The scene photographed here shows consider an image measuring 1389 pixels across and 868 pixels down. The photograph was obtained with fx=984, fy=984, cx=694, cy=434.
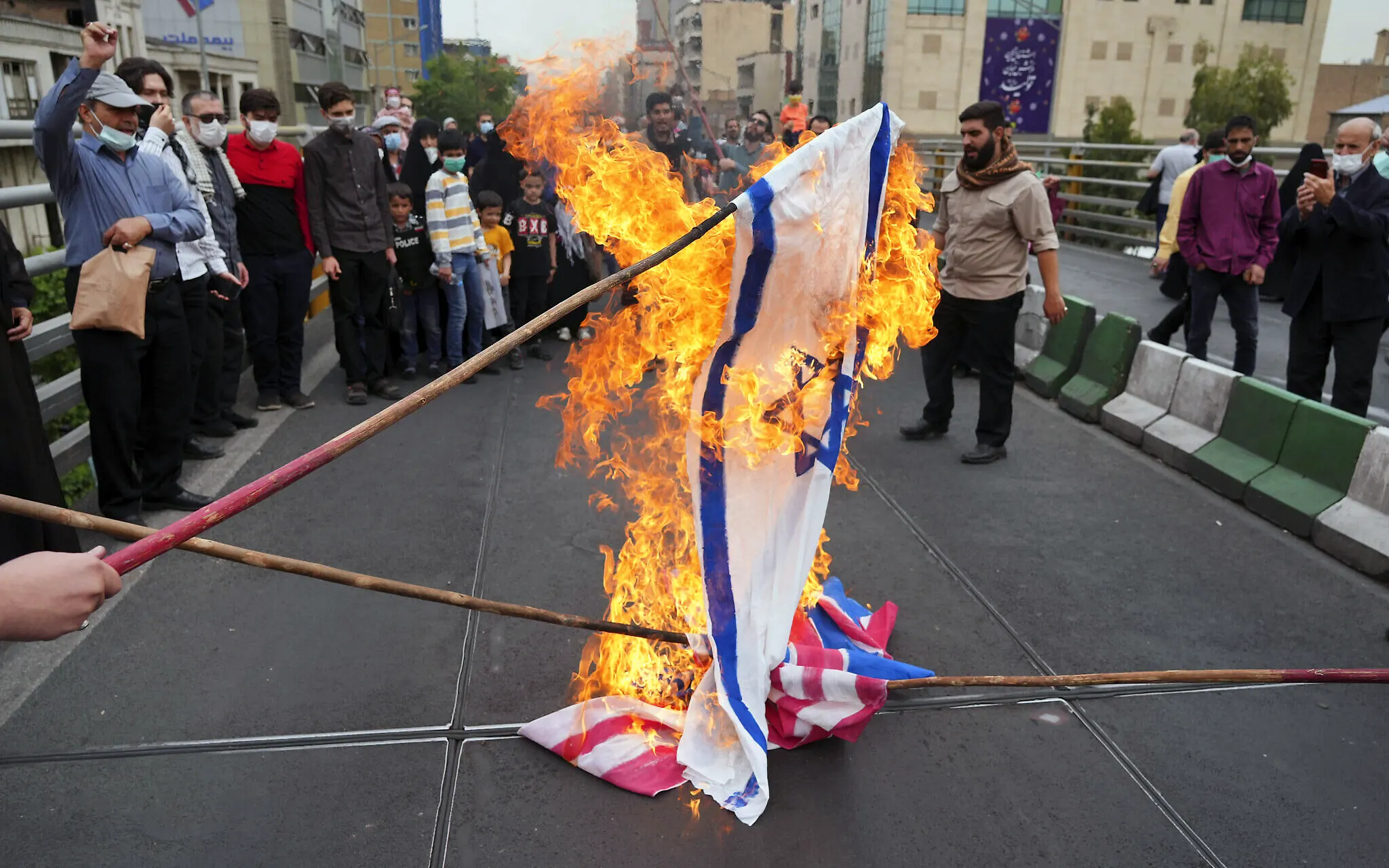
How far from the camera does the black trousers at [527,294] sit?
31.8 feet

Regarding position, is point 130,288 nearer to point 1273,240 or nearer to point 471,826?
point 471,826

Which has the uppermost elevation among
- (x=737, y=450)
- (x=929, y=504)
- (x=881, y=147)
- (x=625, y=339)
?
(x=881, y=147)

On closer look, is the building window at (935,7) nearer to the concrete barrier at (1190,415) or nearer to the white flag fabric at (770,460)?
the concrete barrier at (1190,415)

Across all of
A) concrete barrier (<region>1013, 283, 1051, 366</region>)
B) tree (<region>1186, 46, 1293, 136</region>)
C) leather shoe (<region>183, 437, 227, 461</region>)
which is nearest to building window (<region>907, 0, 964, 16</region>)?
tree (<region>1186, 46, 1293, 136</region>)

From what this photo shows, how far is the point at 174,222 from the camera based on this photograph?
5.09 m

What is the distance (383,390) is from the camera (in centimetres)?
812

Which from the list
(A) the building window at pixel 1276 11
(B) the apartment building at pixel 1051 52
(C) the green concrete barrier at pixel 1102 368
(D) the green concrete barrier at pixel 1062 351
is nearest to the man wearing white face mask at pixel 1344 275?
(C) the green concrete barrier at pixel 1102 368

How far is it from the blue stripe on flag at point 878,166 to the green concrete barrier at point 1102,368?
5069mm

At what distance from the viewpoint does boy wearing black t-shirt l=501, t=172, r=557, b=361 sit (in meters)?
9.47

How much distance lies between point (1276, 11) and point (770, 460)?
73.3 m

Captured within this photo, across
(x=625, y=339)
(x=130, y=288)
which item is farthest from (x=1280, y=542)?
(x=130, y=288)

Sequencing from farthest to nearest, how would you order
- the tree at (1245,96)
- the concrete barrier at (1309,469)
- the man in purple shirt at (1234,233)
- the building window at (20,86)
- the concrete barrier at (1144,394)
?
the tree at (1245,96), the building window at (20,86), the man in purple shirt at (1234,233), the concrete barrier at (1144,394), the concrete barrier at (1309,469)

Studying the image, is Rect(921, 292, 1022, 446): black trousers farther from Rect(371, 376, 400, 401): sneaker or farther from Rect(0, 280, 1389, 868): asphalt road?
Rect(371, 376, 400, 401): sneaker

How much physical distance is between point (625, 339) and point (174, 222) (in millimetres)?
3221
